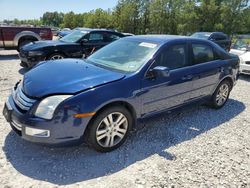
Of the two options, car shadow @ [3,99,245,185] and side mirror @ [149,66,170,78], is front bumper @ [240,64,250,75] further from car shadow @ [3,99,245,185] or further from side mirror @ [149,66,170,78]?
side mirror @ [149,66,170,78]

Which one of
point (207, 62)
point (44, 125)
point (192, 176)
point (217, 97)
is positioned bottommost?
point (192, 176)

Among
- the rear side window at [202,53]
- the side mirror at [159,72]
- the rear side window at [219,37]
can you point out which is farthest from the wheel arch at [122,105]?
the rear side window at [219,37]

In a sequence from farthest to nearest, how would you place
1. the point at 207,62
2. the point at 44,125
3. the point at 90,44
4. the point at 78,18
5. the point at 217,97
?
the point at 78,18 → the point at 90,44 → the point at 217,97 → the point at 207,62 → the point at 44,125

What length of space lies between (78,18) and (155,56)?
68199mm

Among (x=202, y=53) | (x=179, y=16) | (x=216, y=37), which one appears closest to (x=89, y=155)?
(x=202, y=53)

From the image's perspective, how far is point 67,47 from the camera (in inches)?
307

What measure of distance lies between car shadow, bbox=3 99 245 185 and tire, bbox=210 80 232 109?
876 mm

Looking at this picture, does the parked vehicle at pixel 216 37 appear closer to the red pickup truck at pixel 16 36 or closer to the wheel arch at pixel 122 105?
Answer: the red pickup truck at pixel 16 36

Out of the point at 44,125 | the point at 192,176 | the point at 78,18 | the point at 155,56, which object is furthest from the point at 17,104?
the point at 78,18

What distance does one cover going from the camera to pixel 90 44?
8.40m

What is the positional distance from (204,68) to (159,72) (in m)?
1.43

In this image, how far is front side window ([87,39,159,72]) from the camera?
3.67m

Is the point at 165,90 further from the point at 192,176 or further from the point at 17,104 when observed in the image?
the point at 17,104

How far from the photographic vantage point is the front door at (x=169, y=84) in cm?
362
